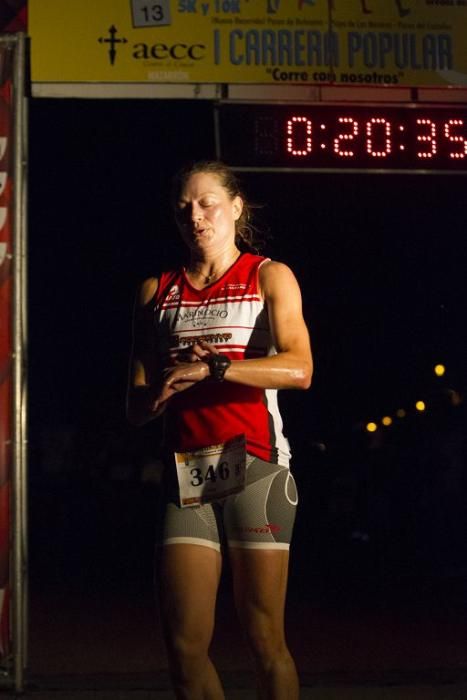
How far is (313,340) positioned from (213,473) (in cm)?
3604

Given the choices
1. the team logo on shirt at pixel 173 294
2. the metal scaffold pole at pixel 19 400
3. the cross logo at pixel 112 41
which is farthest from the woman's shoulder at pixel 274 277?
the cross logo at pixel 112 41

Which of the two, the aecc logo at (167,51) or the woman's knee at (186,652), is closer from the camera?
the woman's knee at (186,652)

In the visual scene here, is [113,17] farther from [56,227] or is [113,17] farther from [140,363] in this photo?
[56,227]

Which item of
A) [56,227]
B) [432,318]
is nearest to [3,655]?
[56,227]

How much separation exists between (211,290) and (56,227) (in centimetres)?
2463

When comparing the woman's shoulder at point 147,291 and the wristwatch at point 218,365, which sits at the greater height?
the woman's shoulder at point 147,291

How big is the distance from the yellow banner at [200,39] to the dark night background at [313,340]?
0.74 m

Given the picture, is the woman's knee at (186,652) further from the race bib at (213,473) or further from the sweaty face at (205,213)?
the sweaty face at (205,213)

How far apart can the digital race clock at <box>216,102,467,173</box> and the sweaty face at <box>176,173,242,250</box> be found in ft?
11.5

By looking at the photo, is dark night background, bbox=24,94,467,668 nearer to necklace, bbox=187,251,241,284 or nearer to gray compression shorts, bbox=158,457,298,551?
necklace, bbox=187,251,241,284

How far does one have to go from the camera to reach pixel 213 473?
4000 millimetres

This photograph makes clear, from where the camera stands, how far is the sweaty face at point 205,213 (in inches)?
164

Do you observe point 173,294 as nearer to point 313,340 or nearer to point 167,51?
point 167,51

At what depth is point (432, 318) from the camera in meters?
38.5
